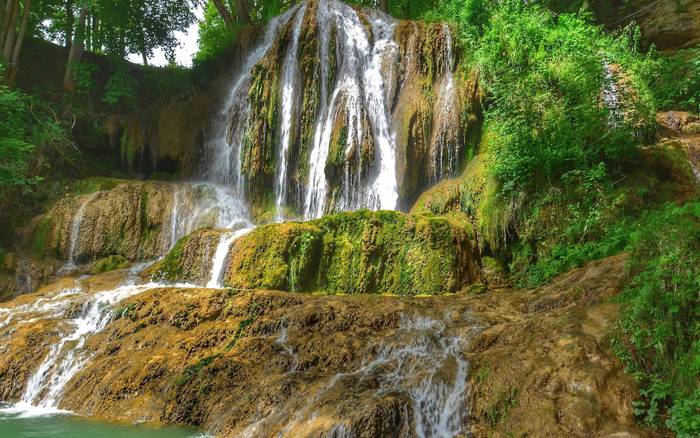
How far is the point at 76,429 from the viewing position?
5.17 meters

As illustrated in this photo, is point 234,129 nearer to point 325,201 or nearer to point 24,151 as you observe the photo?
point 325,201

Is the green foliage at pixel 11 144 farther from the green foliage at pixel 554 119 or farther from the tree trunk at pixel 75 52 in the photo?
the green foliage at pixel 554 119

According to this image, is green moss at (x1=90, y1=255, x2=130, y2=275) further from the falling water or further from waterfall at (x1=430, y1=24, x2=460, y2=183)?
waterfall at (x1=430, y1=24, x2=460, y2=183)

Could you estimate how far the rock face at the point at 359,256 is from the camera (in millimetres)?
8414

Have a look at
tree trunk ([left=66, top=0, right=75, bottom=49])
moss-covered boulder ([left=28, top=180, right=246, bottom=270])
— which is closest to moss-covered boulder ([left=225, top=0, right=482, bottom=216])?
moss-covered boulder ([left=28, top=180, right=246, bottom=270])

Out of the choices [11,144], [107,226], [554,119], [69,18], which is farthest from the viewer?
[69,18]

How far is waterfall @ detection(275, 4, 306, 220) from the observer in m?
13.6

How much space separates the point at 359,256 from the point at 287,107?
262 inches

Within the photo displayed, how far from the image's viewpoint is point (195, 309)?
7047 mm

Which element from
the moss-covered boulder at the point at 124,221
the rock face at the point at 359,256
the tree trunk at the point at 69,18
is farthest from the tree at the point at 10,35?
the rock face at the point at 359,256

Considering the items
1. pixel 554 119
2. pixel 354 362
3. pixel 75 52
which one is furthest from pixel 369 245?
pixel 75 52

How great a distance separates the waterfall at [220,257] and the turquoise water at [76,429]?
3731mm

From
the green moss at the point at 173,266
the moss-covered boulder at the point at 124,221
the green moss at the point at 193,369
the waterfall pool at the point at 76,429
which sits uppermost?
the moss-covered boulder at the point at 124,221

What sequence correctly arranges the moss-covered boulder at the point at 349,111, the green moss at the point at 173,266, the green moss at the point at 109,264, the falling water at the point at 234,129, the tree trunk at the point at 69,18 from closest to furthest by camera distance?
1. the green moss at the point at 173,266
2. the green moss at the point at 109,264
3. the moss-covered boulder at the point at 349,111
4. the falling water at the point at 234,129
5. the tree trunk at the point at 69,18
